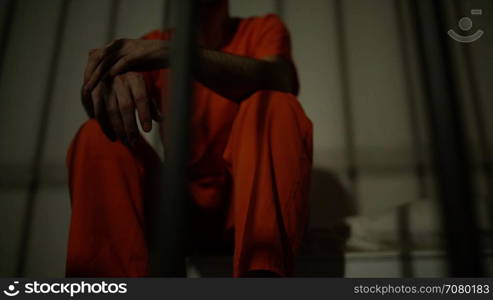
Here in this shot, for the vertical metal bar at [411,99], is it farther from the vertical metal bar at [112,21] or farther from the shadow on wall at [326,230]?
the vertical metal bar at [112,21]

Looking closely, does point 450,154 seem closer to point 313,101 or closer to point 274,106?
point 274,106

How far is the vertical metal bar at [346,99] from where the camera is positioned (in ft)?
3.89

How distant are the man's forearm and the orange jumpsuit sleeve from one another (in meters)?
0.09

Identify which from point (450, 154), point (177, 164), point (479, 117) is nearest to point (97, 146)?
point (177, 164)

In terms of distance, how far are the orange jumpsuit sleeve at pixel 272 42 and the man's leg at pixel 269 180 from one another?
0.24 metres

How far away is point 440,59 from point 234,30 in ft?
2.38

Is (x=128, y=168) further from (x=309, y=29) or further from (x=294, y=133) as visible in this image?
(x=309, y=29)

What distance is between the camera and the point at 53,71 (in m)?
1.27

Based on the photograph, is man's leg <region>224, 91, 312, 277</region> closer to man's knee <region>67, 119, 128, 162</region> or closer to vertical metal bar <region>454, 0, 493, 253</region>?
man's knee <region>67, 119, 128, 162</region>

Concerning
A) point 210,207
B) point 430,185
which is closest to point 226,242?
point 210,207

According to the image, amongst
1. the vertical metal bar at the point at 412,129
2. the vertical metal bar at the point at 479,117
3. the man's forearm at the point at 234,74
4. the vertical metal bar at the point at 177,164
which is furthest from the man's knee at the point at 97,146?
the vertical metal bar at the point at 479,117

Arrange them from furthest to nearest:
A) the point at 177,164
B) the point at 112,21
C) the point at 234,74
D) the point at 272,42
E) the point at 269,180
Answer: the point at 112,21, the point at 272,42, the point at 234,74, the point at 269,180, the point at 177,164

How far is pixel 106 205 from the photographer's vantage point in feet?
2.16

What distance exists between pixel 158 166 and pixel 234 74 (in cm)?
21
